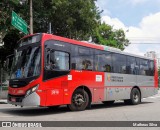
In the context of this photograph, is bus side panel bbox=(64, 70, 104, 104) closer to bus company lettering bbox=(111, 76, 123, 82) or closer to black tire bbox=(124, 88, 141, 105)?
bus company lettering bbox=(111, 76, 123, 82)

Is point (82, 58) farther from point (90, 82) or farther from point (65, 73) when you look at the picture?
point (65, 73)

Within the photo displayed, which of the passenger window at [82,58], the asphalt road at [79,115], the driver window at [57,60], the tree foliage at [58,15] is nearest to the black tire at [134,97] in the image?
the asphalt road at [79,115]

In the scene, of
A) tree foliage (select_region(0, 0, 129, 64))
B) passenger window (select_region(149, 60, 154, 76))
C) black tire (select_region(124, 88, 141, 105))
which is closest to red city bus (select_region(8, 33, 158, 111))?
black tire (select_region(124, 88, 141, 105))

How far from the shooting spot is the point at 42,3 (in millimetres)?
27906

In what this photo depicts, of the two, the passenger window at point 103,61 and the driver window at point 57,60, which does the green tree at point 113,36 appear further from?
the driver window at point 57,60

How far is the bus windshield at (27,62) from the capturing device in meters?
12.5

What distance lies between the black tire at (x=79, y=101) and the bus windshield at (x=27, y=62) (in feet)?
A: 7.95

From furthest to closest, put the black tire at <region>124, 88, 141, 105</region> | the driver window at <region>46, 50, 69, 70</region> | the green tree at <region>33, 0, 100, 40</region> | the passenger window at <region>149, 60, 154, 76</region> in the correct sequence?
the green tree at <region>33, 0, 100, 40</region> → the passenger window at <region>149, 60, 154, 76</region> → the black tire at <region>124, 88, 141, 105</region> → the driver window at <region>46, 50, 69, 70</region>

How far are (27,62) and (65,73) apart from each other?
1.75m

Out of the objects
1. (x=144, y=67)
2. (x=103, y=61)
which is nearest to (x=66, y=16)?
(x=144, y=67)

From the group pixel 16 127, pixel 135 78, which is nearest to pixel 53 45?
pixel 16 127

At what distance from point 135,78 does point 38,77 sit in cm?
800

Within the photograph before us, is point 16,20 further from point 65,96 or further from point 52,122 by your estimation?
point 52,122

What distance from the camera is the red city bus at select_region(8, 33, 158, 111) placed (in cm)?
1238
